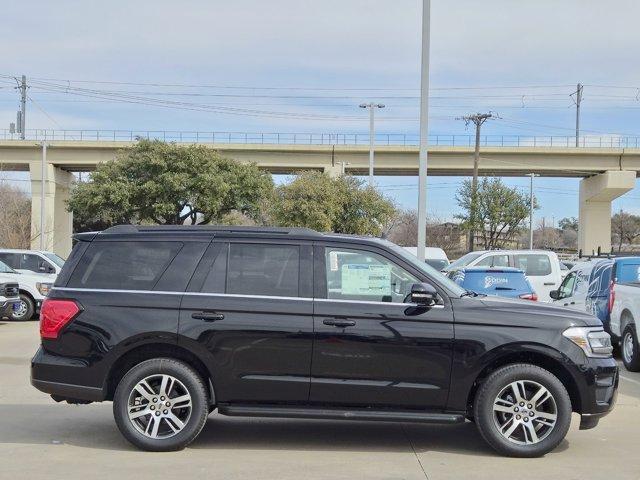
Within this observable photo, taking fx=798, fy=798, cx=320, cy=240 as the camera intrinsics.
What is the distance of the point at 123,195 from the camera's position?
45562mm

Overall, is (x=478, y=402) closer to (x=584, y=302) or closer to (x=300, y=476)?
(x=300, y=476)

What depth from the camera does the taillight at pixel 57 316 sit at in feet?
23.3

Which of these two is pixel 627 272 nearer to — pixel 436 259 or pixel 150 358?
pixel 150 358

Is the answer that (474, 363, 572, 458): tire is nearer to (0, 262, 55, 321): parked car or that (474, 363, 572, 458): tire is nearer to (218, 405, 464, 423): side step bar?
(218, 405, 464, 423): side step bar

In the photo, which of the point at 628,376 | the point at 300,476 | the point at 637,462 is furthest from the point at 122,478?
the point at 628,376

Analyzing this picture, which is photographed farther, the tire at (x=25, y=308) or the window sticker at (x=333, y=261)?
the tire at (x=25, y=308)

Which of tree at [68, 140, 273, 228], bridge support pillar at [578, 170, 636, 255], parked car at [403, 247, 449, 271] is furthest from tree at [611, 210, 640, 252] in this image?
parked car at [403, 247, 449, 271]

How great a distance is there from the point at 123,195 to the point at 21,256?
23988mm

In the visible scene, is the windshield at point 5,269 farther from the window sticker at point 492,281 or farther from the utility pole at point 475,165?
the utility pole at point 475,165

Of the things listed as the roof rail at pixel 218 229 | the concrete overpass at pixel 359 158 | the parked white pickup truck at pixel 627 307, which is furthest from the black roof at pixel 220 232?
the concrete overpass at pixel 359 158

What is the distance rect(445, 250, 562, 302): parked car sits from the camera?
66.5 ft

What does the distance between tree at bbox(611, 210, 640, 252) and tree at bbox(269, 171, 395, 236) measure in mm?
59368

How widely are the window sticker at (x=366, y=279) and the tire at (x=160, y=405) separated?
5.13 feet

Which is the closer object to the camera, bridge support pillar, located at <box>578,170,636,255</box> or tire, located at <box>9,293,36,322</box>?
tire, located at <box>9,293,36,322</box>
